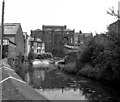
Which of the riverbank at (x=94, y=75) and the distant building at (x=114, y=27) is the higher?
the distant building at (x=114, y=27)

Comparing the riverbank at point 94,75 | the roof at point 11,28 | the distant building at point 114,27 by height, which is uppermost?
the roof at point 11,28

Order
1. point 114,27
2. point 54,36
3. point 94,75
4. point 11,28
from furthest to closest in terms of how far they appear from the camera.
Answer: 1. point 54,36
2. point 11,28
3. point 94,75
4. point 114,27

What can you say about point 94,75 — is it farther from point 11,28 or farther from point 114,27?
point 11,28

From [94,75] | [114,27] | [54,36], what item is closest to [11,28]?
[94,75]

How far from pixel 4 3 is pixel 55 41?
6919 cm

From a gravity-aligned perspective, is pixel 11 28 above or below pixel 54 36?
below

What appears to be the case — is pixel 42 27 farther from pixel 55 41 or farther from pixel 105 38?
pixel 105 38

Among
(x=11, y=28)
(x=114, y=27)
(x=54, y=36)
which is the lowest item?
(x=114, y=27)

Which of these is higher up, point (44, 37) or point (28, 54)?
point (44, 37)

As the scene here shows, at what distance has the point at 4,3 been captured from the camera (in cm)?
1638

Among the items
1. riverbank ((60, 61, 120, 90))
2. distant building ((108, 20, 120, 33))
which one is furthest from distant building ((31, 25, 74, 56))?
distant building ((108, 20, 120, 33))

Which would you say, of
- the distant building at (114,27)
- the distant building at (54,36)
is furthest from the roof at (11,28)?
the distant building at (54,36)

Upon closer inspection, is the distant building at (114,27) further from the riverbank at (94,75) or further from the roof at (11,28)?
the roof at (11,28)

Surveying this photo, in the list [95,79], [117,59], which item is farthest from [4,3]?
[95,79]
